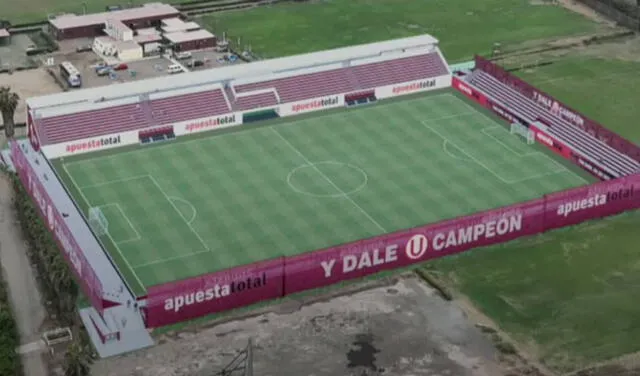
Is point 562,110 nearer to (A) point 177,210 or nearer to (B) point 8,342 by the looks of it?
(A) point 177,210

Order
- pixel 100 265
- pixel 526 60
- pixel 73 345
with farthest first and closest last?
pixel 526 60
pixel 100 265
pixel 73 345

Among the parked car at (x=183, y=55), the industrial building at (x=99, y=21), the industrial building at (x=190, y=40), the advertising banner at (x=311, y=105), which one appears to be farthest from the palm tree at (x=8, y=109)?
the industrial building at (x=99, y=21)

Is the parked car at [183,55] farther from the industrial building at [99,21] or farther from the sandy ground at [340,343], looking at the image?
the sandy ground at [340,343]

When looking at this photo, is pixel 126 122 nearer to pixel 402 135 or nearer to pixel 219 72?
pixel 219 72

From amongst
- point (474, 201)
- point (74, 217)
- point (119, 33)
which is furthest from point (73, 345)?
point (119, 33)

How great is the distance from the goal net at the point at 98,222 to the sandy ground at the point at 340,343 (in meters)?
12.0

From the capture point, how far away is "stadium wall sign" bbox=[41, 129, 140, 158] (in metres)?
75.7

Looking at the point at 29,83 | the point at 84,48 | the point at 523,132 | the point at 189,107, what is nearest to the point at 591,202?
the point at 523,132

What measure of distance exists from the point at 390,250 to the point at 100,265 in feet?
51.8

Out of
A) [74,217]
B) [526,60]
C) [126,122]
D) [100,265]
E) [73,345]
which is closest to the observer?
[73,345]

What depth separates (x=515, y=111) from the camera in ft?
272

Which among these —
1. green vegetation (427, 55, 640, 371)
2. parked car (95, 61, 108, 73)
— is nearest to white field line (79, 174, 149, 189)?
green vegetation (427, 55, 640, 371)

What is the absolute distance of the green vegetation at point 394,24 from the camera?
101 meters

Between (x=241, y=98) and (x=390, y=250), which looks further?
(x=241, y=98)
